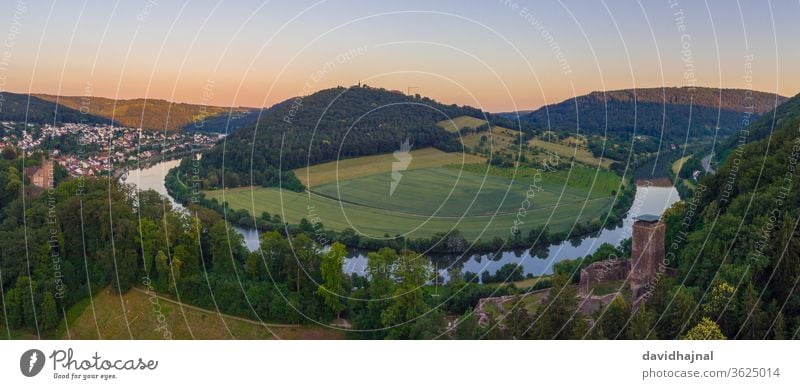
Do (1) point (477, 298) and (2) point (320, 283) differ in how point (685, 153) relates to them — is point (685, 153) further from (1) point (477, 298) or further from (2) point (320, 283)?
(2) point (320, 283)

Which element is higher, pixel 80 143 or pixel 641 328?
pixel 80 143

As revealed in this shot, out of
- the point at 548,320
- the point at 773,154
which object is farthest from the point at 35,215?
the point at 773,154

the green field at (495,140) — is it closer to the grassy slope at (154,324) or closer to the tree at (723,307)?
the grassy slope at (154,324)

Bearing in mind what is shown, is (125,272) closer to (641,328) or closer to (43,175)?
(43,175)

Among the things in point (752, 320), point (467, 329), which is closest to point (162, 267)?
point (467, 329)

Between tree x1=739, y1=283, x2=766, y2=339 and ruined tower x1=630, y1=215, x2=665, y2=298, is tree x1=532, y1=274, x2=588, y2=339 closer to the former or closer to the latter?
tree x1=739, y1=283, x2=766, y2=339

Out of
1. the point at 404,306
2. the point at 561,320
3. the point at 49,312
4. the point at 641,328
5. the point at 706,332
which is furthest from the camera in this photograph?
the point at 49,312

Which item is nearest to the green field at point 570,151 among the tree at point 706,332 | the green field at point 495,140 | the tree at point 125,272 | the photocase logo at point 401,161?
the green field at point 495,140
